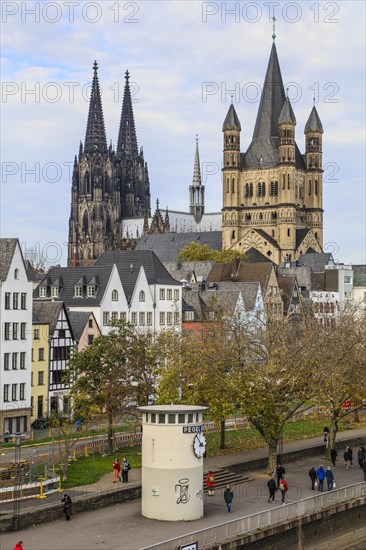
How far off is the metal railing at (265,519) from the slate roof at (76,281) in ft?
129

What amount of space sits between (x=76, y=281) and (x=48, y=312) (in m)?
11.6

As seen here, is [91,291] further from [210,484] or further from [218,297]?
[210,484]

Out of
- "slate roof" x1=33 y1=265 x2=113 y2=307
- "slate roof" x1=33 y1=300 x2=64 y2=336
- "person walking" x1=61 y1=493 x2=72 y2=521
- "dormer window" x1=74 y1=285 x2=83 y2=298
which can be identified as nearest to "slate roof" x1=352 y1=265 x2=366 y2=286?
"slate roof" x1=33 y1=265 x2=113 y2=307

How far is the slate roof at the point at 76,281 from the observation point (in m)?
84.0

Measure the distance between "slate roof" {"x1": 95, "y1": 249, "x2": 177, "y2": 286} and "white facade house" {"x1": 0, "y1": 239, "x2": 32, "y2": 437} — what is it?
57.7ft

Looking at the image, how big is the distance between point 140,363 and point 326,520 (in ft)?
58.9

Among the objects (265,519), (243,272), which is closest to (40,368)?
(265,519)

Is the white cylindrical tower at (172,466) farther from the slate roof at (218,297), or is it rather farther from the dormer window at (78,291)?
the slate roof at (218,297)

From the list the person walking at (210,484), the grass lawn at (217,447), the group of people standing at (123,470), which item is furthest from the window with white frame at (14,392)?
the person walking at (210,484)

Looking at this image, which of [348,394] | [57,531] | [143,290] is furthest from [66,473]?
[143,290]

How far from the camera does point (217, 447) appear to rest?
5975cm

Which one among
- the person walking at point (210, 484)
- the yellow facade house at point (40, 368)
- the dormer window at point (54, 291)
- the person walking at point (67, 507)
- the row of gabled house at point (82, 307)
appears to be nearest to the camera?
the person walking at point (67, 507)

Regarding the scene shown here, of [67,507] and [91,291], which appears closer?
[67,507]

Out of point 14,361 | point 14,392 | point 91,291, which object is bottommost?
point 14,392
